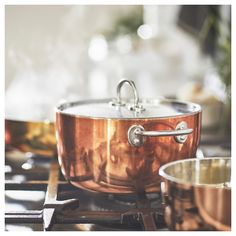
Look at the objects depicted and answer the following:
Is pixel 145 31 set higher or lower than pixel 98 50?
higher

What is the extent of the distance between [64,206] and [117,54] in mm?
2565

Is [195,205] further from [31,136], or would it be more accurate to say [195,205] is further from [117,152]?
[31,136]

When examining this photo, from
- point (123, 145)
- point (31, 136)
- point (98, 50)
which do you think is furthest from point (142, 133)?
point (98, 50)

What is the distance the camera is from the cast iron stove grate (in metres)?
0.78

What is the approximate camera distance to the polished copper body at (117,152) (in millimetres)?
782

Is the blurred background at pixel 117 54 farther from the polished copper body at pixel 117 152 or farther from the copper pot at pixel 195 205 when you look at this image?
the copper pot at pixel 195 205

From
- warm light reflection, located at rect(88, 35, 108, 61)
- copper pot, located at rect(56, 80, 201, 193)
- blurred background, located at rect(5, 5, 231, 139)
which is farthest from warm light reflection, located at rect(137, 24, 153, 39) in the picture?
copper pot, located at rect(56, 80, 201, 193)

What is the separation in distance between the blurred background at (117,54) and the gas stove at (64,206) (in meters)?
0.35

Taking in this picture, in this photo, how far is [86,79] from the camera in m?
3.02

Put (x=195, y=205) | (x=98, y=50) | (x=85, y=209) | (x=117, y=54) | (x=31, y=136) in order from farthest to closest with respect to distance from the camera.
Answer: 1. (x=117, y=54)
2. (x=98, y=50)
3. (x=31, y=136)
4. (x=85, y=209)
5. (x=195, y=205)

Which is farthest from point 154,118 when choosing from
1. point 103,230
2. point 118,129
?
point 103,230

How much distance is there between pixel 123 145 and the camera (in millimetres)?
780

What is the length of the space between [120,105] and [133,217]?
7.6 inches

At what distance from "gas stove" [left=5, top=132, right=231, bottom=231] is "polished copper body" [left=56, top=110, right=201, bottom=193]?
41 mm
